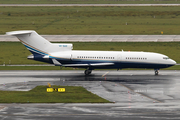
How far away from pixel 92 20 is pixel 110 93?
80.2 meters

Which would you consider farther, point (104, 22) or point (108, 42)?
point (104, 22)

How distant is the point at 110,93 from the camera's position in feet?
116

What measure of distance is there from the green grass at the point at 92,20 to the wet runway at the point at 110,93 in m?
41.7

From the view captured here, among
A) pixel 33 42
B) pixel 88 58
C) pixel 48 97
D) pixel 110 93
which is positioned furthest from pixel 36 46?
pixel 110 93

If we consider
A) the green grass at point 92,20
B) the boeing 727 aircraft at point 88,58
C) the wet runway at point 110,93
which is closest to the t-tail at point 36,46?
the boeing 727 aircraft at point 88,58

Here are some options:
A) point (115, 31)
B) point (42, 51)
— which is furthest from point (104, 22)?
point (42, 51)

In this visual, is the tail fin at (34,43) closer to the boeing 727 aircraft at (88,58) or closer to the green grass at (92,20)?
the boeing 727 aircraft at (88,58)

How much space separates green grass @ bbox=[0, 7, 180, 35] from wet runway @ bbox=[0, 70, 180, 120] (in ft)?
137

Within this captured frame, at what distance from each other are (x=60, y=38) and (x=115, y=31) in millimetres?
18081

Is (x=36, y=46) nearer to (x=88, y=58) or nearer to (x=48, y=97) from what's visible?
(x=88, y=58)

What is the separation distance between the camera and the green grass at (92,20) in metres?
93.9

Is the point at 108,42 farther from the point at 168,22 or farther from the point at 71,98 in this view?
the point at 71,98

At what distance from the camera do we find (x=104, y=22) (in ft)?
358

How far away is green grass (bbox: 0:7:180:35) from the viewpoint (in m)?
93.9
